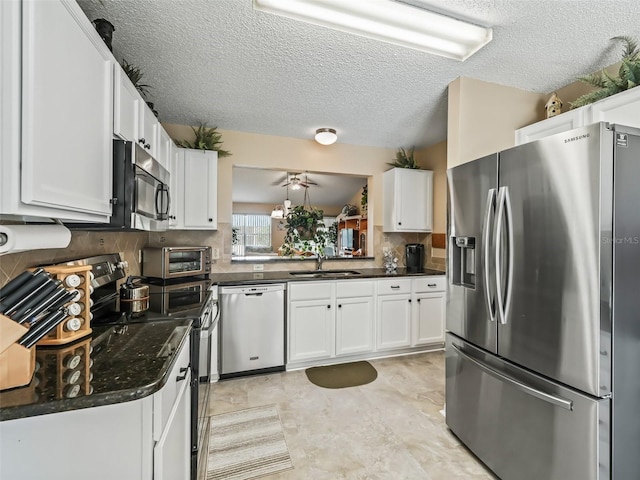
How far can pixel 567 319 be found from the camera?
50.1 inches

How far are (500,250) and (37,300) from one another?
1.94 metres

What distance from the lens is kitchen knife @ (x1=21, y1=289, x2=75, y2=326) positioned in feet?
2.83

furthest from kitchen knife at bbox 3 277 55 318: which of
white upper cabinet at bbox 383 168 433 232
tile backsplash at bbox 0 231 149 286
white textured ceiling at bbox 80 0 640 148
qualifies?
white upper cabinet at bbox 383 168 433 232

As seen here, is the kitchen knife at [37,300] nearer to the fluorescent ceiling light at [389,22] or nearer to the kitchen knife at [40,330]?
the kitchen knife at [40,330]

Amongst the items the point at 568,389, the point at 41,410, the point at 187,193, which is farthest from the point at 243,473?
the point at 187,193

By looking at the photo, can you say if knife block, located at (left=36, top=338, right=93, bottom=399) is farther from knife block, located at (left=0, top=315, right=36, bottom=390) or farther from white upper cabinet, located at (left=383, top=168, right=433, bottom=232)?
white upper cabinet, located at (left=383, top=168, right=433, bottom=232)

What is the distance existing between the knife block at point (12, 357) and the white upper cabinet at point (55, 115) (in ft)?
1.06

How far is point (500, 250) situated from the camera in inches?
61.2

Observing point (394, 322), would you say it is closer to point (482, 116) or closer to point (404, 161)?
point (404, 161)

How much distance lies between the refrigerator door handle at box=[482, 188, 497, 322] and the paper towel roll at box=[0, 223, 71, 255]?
1957 mm

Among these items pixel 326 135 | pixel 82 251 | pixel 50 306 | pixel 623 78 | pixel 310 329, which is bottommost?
pixel 310 329

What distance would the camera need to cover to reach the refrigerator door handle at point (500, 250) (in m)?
1.51

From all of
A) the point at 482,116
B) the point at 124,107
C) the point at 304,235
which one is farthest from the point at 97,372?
the point at 304,235

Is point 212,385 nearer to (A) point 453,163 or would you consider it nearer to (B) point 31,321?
(B) point 31,321
